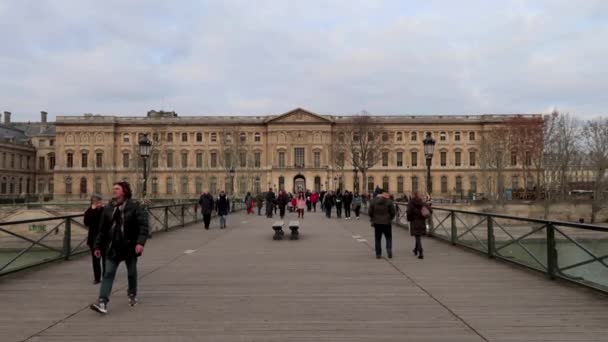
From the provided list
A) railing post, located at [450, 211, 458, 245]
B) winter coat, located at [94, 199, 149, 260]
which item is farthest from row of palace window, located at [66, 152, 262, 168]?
winter coat, located at [94, 199, 149, 260]

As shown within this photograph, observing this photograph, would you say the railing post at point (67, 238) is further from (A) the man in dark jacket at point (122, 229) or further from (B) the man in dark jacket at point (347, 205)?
(B) the man in dark jacket at point (347, 205)

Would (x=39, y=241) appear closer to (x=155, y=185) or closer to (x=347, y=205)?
(x=347, y=205)

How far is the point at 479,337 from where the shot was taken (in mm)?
5574

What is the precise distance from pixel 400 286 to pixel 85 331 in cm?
476

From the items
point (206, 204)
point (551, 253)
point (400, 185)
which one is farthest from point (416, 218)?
point (400, 185)

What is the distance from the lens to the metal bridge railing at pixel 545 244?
7805 mm

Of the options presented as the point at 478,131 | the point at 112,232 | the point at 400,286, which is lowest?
the point at 400,286

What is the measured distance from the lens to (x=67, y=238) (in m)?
11.9

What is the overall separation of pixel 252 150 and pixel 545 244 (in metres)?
83.4

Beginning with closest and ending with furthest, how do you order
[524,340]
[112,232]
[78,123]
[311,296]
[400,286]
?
[524,340] → [112,232] → [311,296] → [400,286] → [78,123]

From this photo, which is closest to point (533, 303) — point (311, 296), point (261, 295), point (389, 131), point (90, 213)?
point (311, 296)

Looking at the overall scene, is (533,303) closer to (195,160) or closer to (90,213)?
(90,213)

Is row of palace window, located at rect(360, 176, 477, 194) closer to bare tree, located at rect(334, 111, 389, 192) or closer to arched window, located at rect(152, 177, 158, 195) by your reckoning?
bare tree, located at rect(334, 111, 389, 192)

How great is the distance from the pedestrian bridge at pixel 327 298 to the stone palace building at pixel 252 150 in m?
77.5
